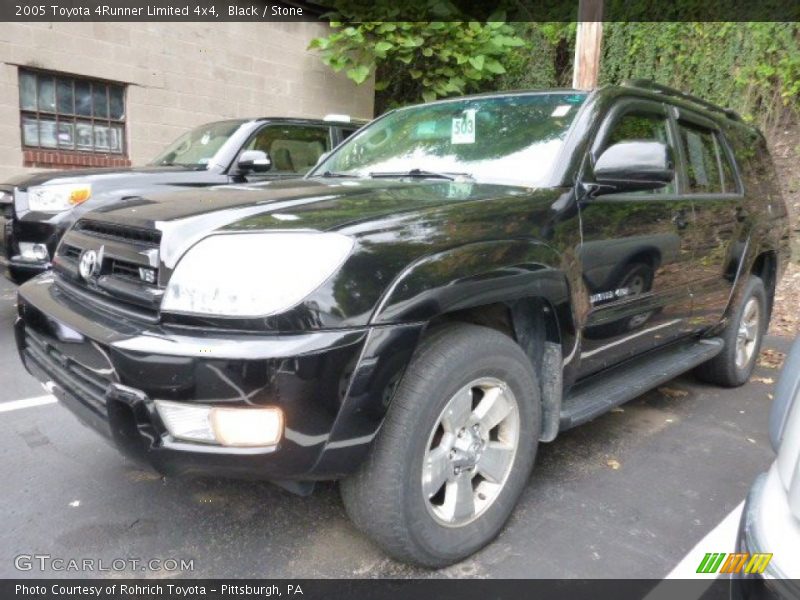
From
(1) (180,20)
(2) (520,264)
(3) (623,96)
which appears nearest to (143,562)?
(2) (520,264)

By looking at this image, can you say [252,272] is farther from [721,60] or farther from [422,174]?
[721,60]

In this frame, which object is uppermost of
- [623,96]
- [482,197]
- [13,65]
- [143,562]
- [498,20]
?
[498,20]

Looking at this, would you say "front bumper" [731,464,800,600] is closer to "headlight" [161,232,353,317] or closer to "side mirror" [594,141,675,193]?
"headlight" [161,232,353,317]

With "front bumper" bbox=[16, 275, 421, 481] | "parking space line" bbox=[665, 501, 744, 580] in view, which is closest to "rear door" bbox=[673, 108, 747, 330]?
"parking space line" bbox=[665, 501, 744, 580]

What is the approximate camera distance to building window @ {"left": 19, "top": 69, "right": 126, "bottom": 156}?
8.08 m

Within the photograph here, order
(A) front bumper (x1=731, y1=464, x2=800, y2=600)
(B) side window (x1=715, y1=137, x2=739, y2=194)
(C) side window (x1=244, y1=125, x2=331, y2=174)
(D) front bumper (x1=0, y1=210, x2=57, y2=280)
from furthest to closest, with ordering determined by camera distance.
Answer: (C) side window (x1=244, y1=125, x2=331, y2=174) < (D) front bumper (x1=0, y1=210, x2=57, y2=280) < (B) side window (x1=715, y1=137, x2=739, y2=194) < (A) front bumper (x1=731, y1=464, x2=800, y2=600)

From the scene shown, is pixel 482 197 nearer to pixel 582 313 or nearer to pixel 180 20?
pixel 582 313

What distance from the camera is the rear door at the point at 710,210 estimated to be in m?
3.49

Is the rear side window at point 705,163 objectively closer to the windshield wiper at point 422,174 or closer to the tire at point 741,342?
the tire at point 741,342

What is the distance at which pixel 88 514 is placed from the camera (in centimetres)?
249

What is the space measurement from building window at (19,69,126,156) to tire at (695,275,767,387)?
8145mm

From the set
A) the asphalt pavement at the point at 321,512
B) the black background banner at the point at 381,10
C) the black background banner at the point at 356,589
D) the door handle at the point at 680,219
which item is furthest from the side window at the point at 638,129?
the black background banner at the point at 381,10

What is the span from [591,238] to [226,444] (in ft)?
5.58

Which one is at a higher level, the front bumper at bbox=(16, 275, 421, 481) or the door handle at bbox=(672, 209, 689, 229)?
the door handle at bbox=(672, 209, 689, 229)
